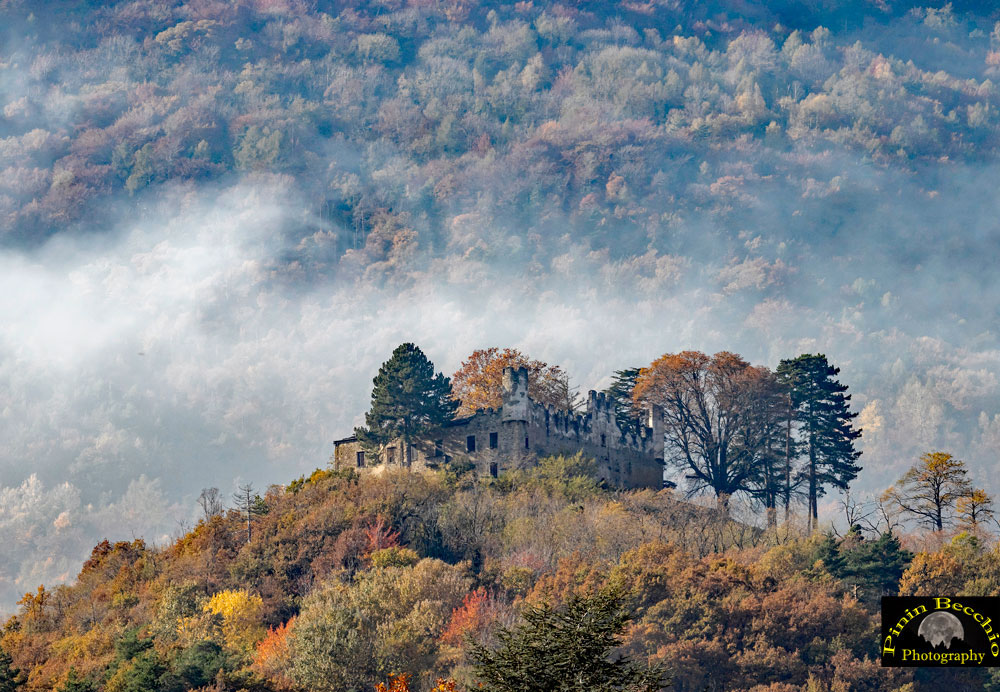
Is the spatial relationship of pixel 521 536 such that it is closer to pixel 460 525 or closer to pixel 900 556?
pixel 460 525

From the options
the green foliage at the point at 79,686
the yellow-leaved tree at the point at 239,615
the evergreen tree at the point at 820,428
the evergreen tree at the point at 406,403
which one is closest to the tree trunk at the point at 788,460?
the evergreen tree at the point at 820,428

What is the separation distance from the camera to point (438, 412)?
8362cm

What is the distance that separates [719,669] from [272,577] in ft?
91.2

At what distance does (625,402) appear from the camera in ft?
302

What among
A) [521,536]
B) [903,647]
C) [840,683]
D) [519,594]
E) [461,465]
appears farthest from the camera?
[461,465]

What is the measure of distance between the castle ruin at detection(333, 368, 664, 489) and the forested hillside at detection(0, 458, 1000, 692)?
6.44 ft

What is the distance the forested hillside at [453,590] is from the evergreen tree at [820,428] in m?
6.69

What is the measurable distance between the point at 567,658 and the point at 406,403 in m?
53.4

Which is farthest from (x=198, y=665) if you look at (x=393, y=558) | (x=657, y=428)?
(x=657, y=428)

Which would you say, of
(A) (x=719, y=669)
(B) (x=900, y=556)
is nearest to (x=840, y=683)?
(A) (x=719, y=669)

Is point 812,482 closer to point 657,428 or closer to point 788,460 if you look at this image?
point 788,460

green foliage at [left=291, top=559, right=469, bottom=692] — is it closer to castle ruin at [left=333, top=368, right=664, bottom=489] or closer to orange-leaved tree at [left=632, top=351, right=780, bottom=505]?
castle ruin at [left=333, top=368, right=664, bottom=489]

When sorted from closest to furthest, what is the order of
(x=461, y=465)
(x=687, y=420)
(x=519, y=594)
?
(x=519, y=594), (x=461, y=465), (x=687, y=420)

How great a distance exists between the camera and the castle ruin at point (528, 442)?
267ft
